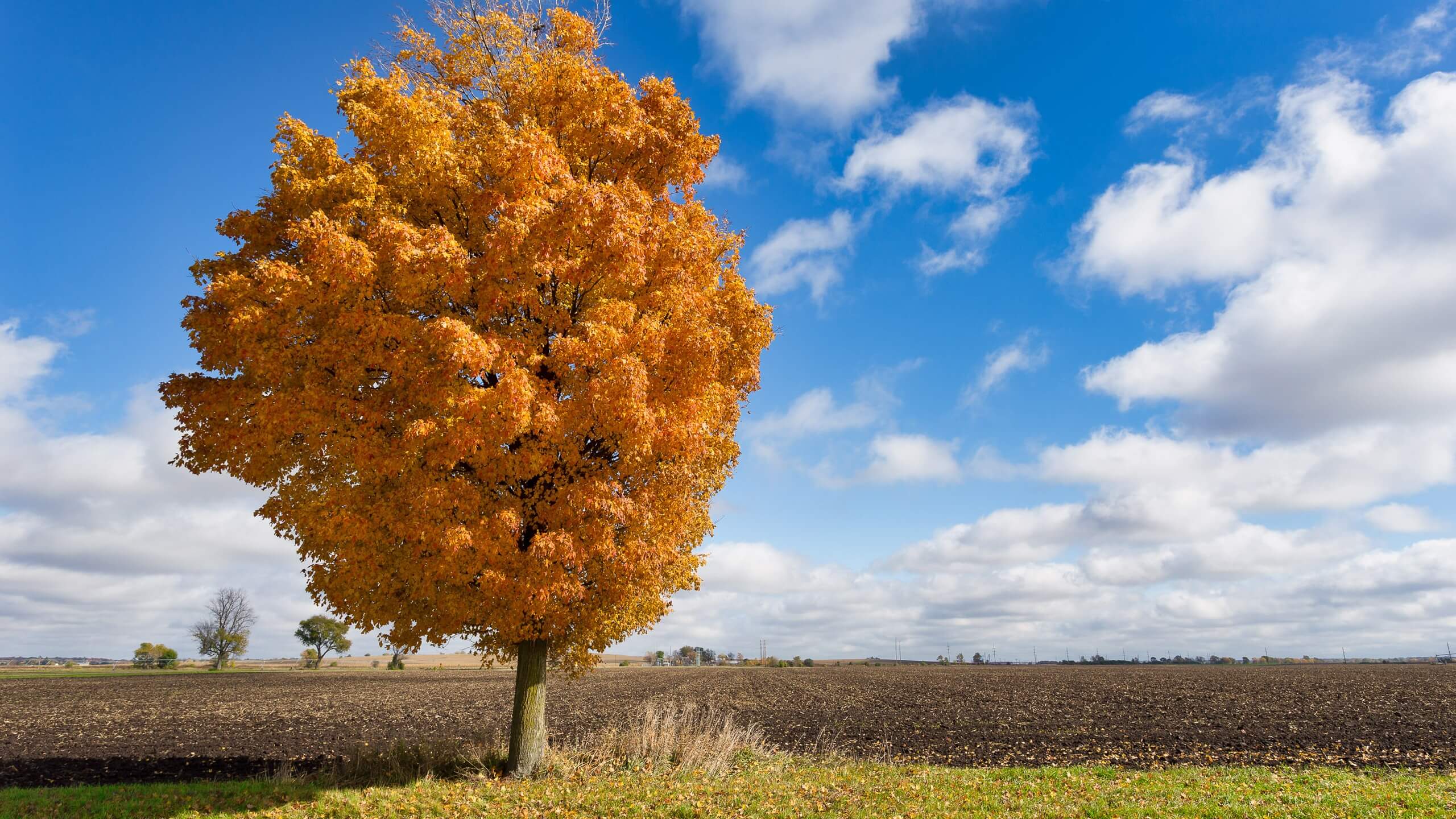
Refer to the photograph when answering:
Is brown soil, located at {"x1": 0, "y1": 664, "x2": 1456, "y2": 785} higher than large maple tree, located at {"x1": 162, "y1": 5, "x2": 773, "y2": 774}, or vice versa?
large maple tree, located at {"x1": 162, "y1": 5, "x2": 773, "y2": 774}

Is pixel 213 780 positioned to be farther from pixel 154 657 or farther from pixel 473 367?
pixel 154 657

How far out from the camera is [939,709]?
126 ft

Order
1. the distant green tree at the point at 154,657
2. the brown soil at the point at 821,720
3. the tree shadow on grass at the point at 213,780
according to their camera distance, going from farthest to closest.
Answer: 1. the distant green tree at the point at 154,657
2. the brown soil at the point at 821,720
3. the tree shadow on grass at the point at 213,780

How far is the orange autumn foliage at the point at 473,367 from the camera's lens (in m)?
11.6

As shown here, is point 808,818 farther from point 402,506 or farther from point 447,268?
point 447,268

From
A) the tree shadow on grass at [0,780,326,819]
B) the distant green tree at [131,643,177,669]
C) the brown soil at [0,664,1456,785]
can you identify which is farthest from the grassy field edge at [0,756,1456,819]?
the distant green tree at [131,643,177,669]

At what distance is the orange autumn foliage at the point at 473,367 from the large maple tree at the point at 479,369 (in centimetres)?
5

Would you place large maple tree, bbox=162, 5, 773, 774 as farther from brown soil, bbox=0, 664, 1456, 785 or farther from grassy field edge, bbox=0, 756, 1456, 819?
brown soil, bbox=0, 664, 1456, 785

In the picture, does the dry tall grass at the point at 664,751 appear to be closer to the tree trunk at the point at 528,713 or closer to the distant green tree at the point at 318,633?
the tree trunk at the point at 528,713

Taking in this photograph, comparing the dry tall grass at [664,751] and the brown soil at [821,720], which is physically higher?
the dry tall grass at [664,751]

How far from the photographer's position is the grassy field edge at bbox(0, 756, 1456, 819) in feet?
37.8

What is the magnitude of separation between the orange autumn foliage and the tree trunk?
806mm

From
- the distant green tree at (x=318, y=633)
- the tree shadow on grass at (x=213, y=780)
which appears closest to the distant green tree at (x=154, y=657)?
the distant green tree at (x=318, y=633)

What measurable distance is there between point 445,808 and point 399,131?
1164 cm
